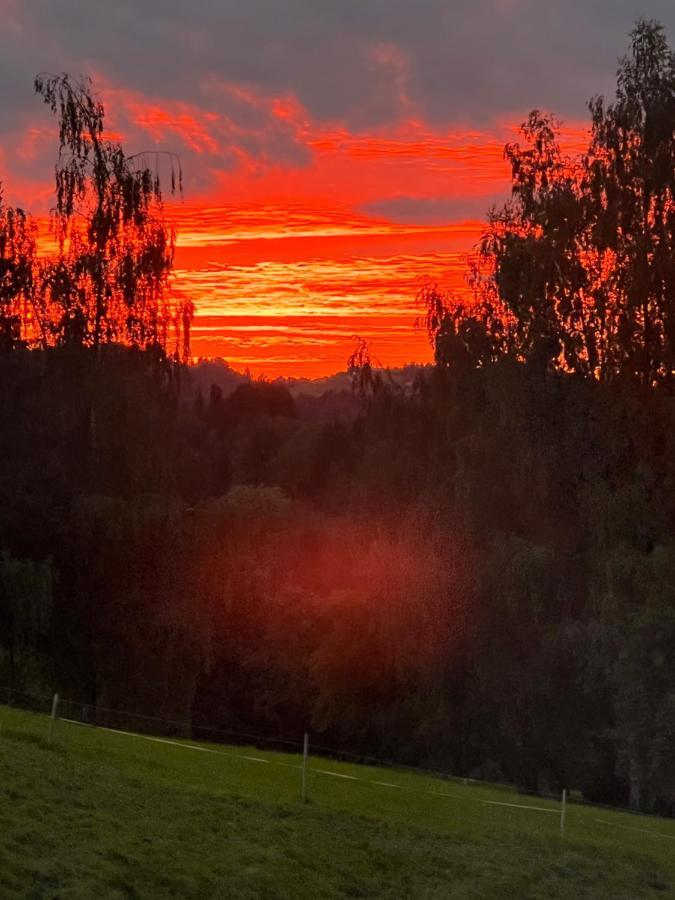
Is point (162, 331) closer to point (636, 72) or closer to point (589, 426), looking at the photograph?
point (589, 426)

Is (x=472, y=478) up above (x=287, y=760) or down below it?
above

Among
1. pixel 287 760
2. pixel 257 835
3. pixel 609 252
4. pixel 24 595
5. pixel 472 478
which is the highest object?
pixel 609 252

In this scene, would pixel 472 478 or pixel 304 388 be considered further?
pixel 304 388

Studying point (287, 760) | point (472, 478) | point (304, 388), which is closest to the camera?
point (287, 760)

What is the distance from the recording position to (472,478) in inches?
1377

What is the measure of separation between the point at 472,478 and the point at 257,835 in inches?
771

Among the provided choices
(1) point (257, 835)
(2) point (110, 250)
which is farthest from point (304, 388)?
(1) point (257, 835)

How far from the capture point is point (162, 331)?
3466 centimetres

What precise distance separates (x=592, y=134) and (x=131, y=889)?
25373mm

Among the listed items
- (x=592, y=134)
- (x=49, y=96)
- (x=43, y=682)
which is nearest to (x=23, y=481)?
(x=43, y=682)

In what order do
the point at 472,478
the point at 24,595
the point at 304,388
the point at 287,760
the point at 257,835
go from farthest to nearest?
the point at 304,388 → the point at 472,478 → the point at 24,595 → the point at 287,760 → the point at 257,835

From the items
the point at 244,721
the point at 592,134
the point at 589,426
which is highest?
the point at 592,134

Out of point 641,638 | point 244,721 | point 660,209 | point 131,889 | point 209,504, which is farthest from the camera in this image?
point 244,721

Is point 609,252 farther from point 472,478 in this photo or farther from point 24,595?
point 24,595
